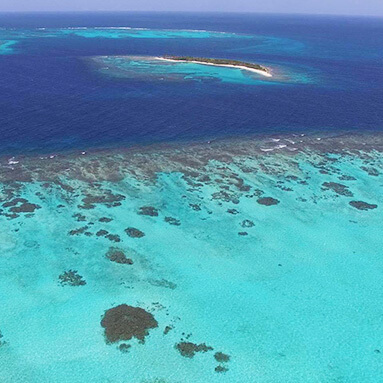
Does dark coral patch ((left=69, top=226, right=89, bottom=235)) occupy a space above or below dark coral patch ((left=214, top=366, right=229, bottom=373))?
above

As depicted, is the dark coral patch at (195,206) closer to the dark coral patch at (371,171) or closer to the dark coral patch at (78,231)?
the dark coral patch at (78,231)

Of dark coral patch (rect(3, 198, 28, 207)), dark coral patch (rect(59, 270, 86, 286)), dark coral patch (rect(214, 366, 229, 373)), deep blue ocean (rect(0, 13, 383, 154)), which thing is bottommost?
dark coral patch (rect(214, 366, 229, 373))

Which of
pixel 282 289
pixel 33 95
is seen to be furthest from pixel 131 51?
pixel 282 289

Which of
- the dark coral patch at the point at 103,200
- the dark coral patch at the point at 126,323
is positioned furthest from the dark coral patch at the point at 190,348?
the dark coral patch at the point at 103,200

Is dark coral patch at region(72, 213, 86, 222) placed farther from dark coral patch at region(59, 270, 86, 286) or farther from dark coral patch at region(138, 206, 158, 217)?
dark coral patch at region(59, 270, 86, 286)

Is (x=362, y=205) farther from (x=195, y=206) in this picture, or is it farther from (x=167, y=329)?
(x=167, y=329)

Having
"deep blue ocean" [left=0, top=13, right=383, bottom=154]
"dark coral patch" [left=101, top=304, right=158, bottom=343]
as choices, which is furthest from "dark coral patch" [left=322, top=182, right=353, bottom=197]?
"dark coral patch" [left=101, top=304, right=158, bottom=343]

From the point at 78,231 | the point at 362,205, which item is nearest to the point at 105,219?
the point at 78,231
